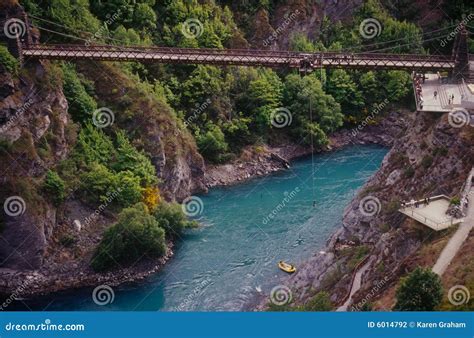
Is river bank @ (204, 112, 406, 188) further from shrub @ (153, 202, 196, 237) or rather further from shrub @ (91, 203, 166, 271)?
shrub @ (91, 203, 166, 271)

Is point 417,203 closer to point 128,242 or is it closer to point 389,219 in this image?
point 389,219

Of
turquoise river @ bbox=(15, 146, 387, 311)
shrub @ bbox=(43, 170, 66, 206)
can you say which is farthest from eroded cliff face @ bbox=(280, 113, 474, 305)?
shrub @ bbox=(43, 170, 66, 206)

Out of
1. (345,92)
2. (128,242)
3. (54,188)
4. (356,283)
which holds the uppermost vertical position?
(345,92)

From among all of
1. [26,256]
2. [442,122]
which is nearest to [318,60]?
[442,122]

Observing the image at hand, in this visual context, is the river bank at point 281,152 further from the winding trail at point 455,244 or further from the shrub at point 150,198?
the winding trail at point 455,244

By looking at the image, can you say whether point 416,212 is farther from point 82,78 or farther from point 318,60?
point 82,78

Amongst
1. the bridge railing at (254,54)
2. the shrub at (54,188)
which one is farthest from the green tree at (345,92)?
the shrub at (54,188)

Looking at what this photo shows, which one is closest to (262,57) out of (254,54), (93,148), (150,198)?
(254,54)
